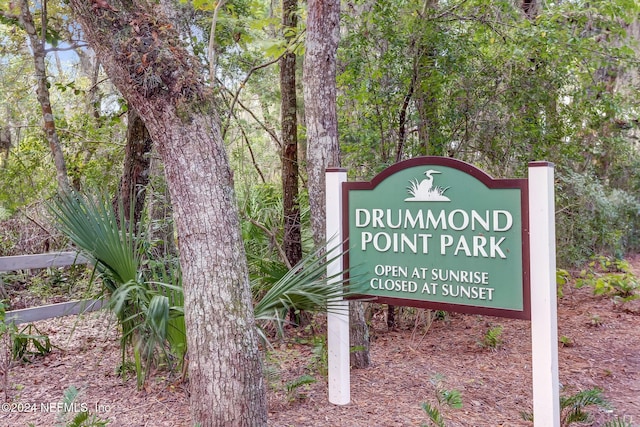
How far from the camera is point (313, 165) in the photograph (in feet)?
16.0

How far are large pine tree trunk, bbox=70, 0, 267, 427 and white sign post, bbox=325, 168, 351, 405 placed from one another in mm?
1076

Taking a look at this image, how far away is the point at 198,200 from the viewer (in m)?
3.20

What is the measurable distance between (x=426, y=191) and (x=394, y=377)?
1.97 m

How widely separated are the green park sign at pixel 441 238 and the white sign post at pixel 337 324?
0.22ft

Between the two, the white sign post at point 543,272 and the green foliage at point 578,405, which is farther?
the green foliage at point 578,405

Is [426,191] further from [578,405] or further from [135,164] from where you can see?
[135,164]

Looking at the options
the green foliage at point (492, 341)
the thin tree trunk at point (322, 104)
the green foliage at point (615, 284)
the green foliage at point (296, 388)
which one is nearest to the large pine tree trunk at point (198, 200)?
the green foliage at point (296, 388)

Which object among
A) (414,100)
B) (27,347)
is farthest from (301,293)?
(414,100)

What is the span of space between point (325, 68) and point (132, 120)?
8.49 ft

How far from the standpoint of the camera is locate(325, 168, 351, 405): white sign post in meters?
4.21

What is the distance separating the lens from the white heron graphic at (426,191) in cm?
381

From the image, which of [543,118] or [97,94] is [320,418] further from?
[97,94]

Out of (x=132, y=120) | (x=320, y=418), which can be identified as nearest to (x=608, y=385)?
(x=320, y=418)

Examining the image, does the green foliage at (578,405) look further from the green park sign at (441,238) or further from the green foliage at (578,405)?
the green park sign at (441,238)
